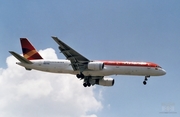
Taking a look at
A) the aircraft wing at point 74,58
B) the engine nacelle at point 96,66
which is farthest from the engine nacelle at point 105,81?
the engine nacelle at point 96,66

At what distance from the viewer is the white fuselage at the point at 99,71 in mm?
49375

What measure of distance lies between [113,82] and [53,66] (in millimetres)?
12883

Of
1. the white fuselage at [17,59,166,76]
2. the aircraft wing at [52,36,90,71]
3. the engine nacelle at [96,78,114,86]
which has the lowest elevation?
the engine nacelle at [96,78,114,86]

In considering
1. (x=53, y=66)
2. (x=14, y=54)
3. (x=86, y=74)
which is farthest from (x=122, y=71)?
(x=14, y=54)

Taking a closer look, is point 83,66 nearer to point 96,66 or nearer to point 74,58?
point 74,58

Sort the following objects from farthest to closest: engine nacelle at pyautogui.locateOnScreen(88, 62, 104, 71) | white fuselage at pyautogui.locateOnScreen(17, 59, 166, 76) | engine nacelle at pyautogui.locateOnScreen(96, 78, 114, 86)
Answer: engine nacelle at pyautogui.locateOnScreen(96, 78, 114, 86)
engine nacelle at pyautogui.locateOnScreen(88, 62, 104, 71)
white fuselage at pyautogui.locateOnScreen(17, 59, 166, 76)

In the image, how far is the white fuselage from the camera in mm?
49375

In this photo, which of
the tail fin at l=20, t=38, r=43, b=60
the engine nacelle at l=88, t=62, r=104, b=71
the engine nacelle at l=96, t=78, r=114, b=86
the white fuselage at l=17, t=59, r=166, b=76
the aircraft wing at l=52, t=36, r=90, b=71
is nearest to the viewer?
the aircraft wing at l=52, t=36, r=90, b=71

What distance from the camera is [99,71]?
50781mm

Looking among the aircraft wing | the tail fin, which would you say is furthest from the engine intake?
the tail fin

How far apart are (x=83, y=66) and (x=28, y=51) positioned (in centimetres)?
1263

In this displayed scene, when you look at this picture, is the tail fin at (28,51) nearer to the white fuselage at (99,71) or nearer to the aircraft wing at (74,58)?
the white fuselage at (99,71)

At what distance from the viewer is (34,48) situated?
192ft

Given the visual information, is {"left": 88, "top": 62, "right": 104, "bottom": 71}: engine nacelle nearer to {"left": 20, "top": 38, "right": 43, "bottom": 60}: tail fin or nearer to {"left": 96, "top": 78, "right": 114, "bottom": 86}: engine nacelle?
{"left": 96, "top": 78, "right": 114, "bottom": 86}: engine nacelle
